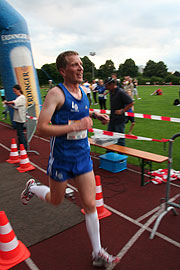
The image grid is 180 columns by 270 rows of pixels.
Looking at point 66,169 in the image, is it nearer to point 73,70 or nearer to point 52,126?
point 52,126

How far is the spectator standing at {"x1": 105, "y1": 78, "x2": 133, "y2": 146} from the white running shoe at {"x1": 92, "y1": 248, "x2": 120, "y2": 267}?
366 cm

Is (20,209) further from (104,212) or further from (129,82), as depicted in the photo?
(129,82)

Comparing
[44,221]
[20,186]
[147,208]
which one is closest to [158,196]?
[147,208]

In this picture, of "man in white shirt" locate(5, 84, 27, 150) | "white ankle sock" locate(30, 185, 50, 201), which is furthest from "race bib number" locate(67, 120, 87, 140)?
"man in white shirt" locate(5, 84, 27, 150)

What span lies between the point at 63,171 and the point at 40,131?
0.52 metres

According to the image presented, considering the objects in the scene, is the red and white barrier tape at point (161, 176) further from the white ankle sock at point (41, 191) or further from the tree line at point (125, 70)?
the tree line at point (125, 70)

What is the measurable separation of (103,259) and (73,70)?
83.1 inches

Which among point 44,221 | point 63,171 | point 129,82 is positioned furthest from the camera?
point 129,82

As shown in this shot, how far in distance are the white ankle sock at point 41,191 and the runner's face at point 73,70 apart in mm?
1520

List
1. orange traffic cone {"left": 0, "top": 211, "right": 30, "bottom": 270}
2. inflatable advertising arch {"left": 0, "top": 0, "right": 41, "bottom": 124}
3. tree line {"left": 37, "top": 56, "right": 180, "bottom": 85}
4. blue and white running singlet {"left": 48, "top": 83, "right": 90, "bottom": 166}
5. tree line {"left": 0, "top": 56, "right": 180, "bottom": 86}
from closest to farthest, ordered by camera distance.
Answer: blue and white running singlet {"left": 48, "top": 83, "right": 90, "bottom": 166} → orange traffic cone {"left": 0, "top": 211, "right": 30, "bottom": 270} → inflatable advertising arch {"left": 0, "top": 0, "right": 41, "bottom": 124} → tree line {"left": 0, "top": 56, "right": 180, "bottom": 86} → tree line {"left": 37, "top": 56, "right": 180, "bottom": 85}

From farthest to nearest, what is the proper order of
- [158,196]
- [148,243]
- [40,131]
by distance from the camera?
[158,196]
[148,243]
[40,131]

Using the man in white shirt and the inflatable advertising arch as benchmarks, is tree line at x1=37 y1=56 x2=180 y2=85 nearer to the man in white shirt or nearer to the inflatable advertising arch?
the inflatable advertising arch

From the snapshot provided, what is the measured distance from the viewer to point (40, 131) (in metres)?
2.19

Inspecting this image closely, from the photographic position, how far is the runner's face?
2289mm
